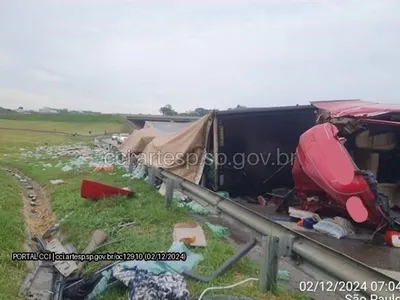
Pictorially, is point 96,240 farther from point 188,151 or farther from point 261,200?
point 261,200

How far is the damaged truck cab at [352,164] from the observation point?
5.70 m

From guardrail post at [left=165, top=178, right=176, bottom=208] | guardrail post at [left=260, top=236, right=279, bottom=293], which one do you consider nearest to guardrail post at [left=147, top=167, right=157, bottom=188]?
guardrail post at [left=165, top=178, right=176, bottom=208]

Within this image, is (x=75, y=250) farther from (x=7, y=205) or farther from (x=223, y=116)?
(x=223, y=116)

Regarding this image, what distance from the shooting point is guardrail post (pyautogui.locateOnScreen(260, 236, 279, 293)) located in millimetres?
3309

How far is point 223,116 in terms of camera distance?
8.82 metres

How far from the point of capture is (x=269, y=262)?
3.36 m

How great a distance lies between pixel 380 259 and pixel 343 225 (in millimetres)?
1090

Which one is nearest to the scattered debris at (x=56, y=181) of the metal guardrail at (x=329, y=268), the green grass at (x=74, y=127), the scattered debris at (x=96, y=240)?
the scattered debris at (x=96, y=240)

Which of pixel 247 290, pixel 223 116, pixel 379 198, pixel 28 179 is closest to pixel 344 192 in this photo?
pixel 379 198

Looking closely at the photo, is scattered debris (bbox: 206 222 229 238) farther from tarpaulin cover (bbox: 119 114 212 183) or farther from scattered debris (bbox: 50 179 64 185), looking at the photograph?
scattered debris (bbox: 50 179 64 185)

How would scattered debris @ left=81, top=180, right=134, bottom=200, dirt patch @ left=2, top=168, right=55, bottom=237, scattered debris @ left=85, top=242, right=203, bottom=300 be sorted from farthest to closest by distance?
scattered debris @ left=81, top=180, right=134, bottom=200, dirt patch @ left=2, top=168, right=55, bottom=237, scattered debris @ left=85, top=242, right=203, bottom=300

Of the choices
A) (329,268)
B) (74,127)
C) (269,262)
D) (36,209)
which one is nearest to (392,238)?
(269,262)

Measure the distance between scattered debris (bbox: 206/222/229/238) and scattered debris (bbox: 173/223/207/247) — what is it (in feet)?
0.78

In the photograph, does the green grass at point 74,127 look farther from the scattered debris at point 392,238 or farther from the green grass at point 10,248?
the scattered debris at point 392,238
